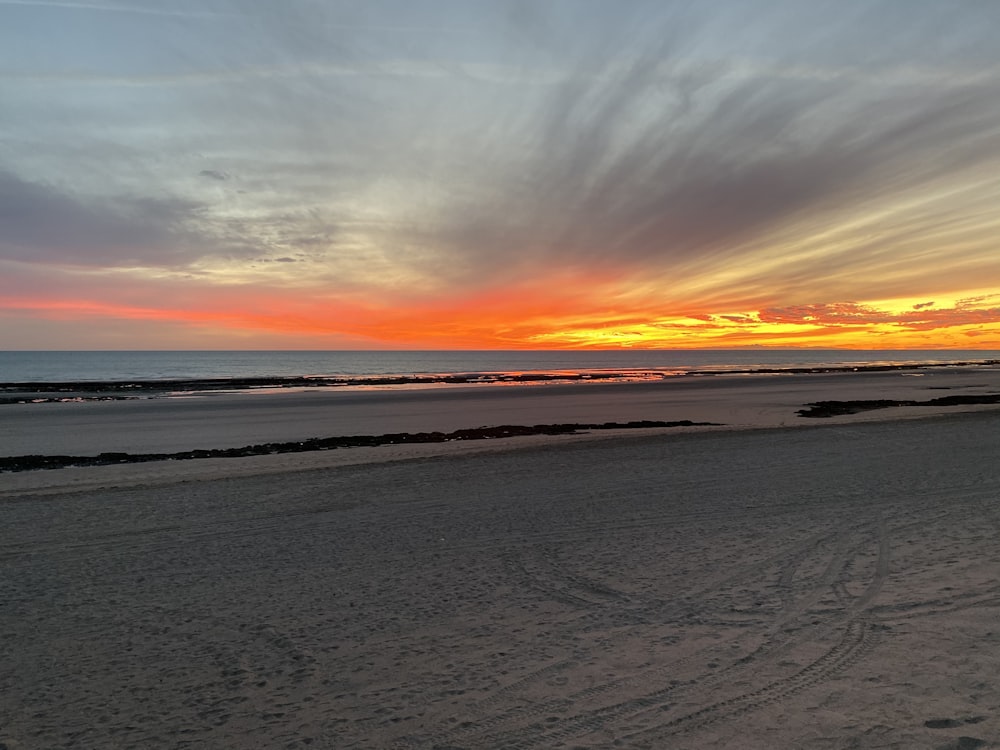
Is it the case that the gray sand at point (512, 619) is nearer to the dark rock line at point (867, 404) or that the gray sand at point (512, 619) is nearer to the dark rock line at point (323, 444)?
the dark rock line at point (323, 444)

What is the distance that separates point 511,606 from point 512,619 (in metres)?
0.39

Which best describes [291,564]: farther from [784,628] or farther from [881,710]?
[881,710]

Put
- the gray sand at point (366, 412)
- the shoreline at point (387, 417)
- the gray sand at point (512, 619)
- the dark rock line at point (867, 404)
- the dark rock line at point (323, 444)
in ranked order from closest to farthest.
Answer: the gray sand at point (512, 619)
the dark rock line at point (323, 444)
the shoreline at point (387, 417)
the gray sand at point (366, 412)
the dark rock line at point (867, 404)

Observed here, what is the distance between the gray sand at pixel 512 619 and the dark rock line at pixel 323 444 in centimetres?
655

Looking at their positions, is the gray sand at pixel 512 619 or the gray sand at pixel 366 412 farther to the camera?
the gray sand at pixel 366 412

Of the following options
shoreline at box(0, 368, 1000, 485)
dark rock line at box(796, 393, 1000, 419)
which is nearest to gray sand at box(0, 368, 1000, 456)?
shoreline at box(0, 368, 1000, 485)

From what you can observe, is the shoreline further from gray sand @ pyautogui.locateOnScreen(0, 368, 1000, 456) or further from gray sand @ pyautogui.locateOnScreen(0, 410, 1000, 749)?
gray sand @ pyautogui.locateOnScreen(0, 410, 1000, 749)

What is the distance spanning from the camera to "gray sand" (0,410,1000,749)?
4633 millimetres

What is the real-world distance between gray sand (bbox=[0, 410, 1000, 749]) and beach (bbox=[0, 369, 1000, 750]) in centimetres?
3

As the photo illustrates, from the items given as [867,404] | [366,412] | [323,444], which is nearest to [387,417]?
[366,412]

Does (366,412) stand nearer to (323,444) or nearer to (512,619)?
(323,444)

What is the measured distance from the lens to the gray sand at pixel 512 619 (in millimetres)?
4633

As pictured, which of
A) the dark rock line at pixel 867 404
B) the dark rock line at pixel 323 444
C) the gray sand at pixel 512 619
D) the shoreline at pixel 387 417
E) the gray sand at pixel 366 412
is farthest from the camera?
the dark rock line at pixel 867 404

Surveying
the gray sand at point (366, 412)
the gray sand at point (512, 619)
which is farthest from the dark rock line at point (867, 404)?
the gray sand at point (512, 619)
